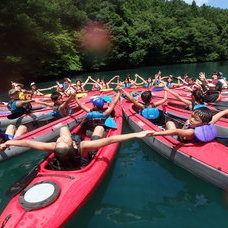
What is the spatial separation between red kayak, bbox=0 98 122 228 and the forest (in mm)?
17794

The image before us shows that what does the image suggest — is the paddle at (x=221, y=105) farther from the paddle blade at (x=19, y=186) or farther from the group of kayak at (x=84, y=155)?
the paddle blade at (x=19, y=186)

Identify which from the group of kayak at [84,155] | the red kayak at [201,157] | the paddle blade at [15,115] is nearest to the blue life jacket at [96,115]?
the group of kayak at [84,155]

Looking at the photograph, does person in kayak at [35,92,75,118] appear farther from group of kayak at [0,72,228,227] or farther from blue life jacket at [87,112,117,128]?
blue life jacket at [87,112,117,128]

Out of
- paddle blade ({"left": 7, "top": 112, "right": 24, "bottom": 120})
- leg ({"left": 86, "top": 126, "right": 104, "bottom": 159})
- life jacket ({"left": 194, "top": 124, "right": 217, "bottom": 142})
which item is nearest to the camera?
life jacket ({"left": 194, "top": 124, "right": 217, "bottom": 142})

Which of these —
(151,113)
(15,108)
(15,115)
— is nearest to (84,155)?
(151,113)

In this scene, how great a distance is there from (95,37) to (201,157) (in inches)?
1119

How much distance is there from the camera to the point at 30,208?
2.71 m

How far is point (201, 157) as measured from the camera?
3896 mm

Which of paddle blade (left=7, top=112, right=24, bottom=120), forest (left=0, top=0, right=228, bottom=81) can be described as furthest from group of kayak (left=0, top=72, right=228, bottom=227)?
forest (left=0, top=0, right=228, bottom=81)

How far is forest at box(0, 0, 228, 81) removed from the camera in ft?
63.8

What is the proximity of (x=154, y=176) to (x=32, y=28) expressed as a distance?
62.4 ft

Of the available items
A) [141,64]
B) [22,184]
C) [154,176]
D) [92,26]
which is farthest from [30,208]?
[141,64]

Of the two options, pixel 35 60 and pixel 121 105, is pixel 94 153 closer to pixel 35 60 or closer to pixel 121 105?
pixel 121 105

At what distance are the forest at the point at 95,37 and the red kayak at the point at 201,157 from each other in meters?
17.6
